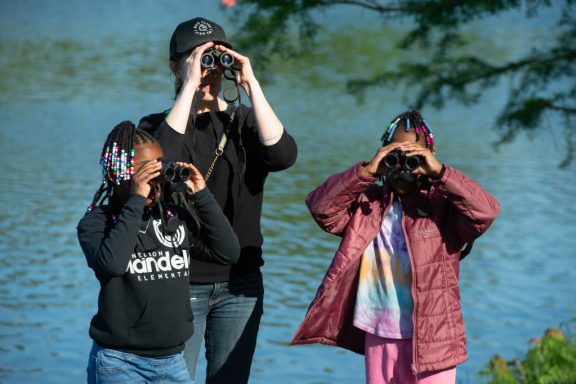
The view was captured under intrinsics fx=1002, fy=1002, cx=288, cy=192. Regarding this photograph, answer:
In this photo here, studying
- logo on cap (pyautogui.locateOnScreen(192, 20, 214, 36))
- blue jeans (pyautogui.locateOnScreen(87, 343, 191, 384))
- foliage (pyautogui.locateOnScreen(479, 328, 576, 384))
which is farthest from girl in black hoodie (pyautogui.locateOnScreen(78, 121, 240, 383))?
foliage (pyautogui.locateOnScreen(479, 328, 576, 384))

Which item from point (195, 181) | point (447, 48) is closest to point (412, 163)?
point (195, 181)

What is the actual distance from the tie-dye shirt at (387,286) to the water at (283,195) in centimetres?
305

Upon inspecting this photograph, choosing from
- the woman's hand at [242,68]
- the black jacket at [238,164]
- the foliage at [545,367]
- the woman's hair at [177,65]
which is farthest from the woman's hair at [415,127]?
the foliage at [545,367]

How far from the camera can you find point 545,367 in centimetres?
529

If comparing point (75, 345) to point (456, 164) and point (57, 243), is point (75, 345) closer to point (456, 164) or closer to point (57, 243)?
point (57, 243)

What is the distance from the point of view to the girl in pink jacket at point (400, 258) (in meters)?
3.27

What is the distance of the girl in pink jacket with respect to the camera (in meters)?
3.27

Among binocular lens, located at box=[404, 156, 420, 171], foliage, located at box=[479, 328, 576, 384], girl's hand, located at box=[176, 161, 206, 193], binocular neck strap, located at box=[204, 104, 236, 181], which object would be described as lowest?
foliage, located at box=[479, 328, 576, 384]

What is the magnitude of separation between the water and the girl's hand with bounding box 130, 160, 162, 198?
3.39m

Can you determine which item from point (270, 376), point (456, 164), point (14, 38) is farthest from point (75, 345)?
point (14, 38)

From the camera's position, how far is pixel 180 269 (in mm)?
3154

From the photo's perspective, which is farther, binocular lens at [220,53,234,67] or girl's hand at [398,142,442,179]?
binocular lens at [220,53,234,67]

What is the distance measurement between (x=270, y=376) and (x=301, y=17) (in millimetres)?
2487

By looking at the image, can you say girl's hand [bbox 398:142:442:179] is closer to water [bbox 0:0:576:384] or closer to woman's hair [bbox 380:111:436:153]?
woman's hair [bbox 380:111:436:153]
